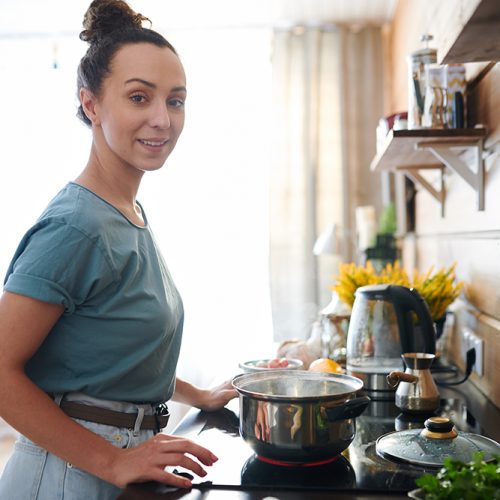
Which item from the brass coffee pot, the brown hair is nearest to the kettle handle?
the brass coffee pot

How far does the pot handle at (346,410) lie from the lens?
0.89 metres

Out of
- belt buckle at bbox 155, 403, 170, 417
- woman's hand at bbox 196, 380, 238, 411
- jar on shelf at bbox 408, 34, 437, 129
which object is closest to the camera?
Result: belt buckle at bbox 155, 403, 170, 417

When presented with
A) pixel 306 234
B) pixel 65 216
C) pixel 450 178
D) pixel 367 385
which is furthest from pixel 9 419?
pixel 306 234

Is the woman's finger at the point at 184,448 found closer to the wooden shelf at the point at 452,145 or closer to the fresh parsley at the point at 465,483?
the fresh parsley at the point at 465,483

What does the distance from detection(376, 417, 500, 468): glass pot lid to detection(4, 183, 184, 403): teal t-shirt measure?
410 mm

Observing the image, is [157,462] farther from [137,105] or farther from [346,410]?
[137,105]

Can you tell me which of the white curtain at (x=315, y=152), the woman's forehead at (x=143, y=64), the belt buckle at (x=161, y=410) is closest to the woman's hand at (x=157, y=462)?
the belt buckle at (x=161, y=410)

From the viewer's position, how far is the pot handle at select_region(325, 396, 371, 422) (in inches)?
34.9

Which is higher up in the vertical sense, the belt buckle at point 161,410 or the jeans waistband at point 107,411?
the jeans waistband at point 107,411

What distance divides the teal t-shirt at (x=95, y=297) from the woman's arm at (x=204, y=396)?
19cm

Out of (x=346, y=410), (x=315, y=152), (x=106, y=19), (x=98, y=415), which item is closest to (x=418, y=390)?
(x=346, y=410)

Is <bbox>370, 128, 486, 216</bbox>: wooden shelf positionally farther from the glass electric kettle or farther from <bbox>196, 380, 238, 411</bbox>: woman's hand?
<bbox>196, 380, 238, 411</bbox>: woman's hand

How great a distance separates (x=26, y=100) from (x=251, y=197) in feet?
5.06

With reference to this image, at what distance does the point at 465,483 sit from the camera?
1.95 feet
